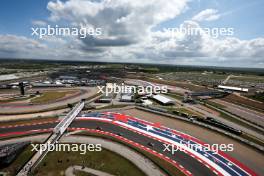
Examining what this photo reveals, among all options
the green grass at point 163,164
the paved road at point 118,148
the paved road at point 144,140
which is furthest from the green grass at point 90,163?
the paved road at point 144,140

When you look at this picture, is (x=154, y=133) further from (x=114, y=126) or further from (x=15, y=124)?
(x=15, y=124)

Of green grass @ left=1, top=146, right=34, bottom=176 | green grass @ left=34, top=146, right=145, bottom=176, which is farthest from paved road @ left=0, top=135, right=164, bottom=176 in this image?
green grass @ left=1, top=146, right=34, bottom=176

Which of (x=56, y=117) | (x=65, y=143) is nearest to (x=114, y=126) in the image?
Result: (x=65, y=143)

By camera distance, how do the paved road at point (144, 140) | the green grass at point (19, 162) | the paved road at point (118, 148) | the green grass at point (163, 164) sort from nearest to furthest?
the green grass at point (19, 162)
the green grass at point (163, 164)
the paved road at point (118, 148)
the paved road at point (144, 140)

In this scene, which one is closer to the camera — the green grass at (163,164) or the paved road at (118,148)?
the green grass at (163,164)

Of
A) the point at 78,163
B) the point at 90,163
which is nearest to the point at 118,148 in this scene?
the point at 90,163

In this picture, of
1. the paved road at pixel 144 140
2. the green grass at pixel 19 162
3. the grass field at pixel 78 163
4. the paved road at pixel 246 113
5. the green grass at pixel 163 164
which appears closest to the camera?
the green grass at pixel 19 162

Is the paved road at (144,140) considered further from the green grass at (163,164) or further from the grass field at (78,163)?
the grass field at (78,163)

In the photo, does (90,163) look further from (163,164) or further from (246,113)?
(246,113)
